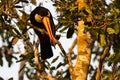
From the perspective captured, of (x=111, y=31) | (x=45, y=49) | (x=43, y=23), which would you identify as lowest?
(x=45, y=49)

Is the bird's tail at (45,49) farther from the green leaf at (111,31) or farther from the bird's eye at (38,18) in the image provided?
the green leaf at (111,31)

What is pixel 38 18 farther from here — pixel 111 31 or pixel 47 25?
pixel 111 31

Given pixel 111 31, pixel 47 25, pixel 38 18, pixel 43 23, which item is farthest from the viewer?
pixel 38 18

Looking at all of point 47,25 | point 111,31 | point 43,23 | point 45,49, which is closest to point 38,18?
point 43,23

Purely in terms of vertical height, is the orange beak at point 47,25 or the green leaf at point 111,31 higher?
the green leaf at point 111,31

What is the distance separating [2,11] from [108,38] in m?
1.59

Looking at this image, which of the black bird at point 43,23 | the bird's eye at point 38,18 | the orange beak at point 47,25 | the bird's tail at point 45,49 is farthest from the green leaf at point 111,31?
the bird's eye at point 38,18

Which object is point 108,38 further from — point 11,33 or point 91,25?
point 11,33

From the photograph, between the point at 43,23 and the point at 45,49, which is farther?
the point at 43,23

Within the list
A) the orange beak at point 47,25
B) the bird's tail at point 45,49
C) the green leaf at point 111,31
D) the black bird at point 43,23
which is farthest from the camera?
the black bird at point 43,23

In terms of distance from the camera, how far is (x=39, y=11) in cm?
677

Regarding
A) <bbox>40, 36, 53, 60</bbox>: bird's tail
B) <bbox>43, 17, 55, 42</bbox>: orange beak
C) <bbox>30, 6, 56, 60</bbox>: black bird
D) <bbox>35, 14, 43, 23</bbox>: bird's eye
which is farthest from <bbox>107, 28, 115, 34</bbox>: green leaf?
<bbox>35, 14, 43, 23</bbox>: bird's eye

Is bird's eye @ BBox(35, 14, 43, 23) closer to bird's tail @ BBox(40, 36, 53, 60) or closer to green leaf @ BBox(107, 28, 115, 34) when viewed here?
bird's tail @ BBox(40, 36, 53, 60)

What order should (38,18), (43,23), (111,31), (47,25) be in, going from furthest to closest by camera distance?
(38,18) → (43,23) → (47,25) → (111,31)
